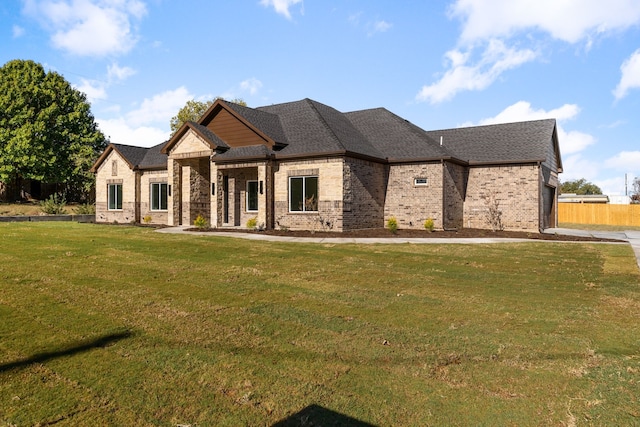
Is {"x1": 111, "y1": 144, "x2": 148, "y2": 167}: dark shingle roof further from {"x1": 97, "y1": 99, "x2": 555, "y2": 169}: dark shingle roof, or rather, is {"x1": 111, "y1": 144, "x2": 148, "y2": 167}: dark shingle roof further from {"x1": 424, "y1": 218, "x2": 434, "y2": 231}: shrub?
{"x1": 424, "y1": 218, "x2": 434, "y2": 231}: shrub

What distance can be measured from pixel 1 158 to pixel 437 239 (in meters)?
38.9

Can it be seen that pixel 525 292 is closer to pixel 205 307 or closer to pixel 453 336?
pixel 453 336

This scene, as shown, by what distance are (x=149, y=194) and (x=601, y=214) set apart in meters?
36.6

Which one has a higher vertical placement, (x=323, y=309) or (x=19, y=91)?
(x=19, y=91)

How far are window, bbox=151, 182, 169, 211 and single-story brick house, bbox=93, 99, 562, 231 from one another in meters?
0.12

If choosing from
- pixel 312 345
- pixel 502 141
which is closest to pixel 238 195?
pixel 502 141

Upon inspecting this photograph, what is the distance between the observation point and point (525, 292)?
26.1 feet

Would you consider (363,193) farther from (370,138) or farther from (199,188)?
(199,188)

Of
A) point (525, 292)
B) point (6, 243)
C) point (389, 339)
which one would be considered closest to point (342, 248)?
point (525, 292)

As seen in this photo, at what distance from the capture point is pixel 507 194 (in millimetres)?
22781

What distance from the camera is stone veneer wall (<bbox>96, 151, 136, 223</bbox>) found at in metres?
28.3

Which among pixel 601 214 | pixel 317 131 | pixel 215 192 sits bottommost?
pixel 601 214

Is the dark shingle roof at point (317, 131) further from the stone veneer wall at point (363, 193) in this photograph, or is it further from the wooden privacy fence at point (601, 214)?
the wooden privacy fence at point (601, 214)

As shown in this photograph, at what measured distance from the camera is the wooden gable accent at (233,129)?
2209cm
